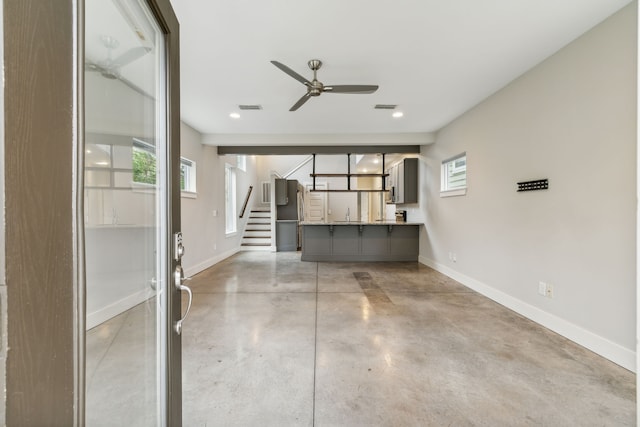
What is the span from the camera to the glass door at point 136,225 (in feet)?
2.76

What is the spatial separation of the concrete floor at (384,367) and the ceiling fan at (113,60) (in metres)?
0.77

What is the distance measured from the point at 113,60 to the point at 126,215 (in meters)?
0.53

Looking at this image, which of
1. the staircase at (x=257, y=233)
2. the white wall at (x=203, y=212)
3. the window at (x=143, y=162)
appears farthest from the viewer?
the staircase at (x=257, y=233)

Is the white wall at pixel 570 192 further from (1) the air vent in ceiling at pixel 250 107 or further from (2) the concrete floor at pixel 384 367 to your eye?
(1) the air vent in ceiling at pixel 250 107

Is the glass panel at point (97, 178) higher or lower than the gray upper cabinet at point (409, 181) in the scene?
lower

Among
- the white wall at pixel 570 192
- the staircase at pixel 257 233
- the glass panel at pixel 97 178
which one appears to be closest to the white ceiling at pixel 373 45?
the white wall at pixel 570 192

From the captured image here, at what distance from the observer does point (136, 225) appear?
1021 mm

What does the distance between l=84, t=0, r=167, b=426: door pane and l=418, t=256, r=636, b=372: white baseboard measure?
2.98 metres

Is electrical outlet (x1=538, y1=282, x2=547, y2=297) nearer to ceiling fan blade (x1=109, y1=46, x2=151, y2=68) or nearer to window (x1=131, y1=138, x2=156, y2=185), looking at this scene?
window (x1=131, y1=138, x2=156, y2=185)

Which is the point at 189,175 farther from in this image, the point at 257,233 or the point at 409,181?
the point at 409,181

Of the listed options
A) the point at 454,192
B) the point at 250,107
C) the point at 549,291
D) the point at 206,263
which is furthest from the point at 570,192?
the point at 206,263

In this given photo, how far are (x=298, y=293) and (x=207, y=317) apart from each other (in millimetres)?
1224

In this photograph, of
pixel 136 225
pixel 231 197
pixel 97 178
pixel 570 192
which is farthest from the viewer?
pixel 231 197

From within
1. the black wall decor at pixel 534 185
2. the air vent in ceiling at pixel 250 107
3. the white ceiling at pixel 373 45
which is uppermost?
the white ceiling at pixel 373 45
